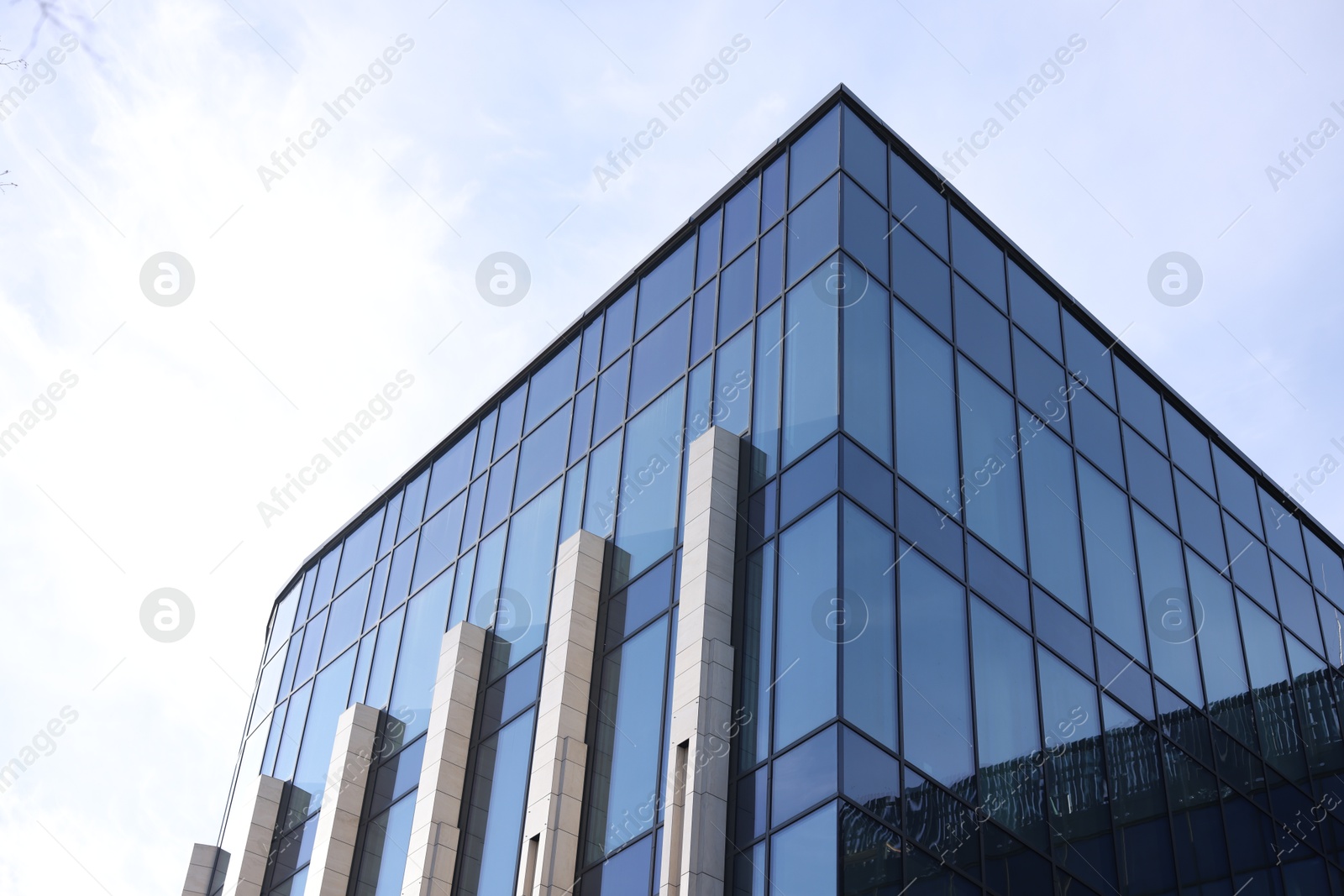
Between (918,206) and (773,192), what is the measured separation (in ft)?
9.45

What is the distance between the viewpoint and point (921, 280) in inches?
1051

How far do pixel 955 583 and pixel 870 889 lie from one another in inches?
239

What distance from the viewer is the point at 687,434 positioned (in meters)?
26.2

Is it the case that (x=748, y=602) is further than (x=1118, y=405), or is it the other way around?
(x=1118, y=405)

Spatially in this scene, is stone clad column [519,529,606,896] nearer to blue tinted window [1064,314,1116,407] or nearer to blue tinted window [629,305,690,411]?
blue tinted window [629,305,690,411]

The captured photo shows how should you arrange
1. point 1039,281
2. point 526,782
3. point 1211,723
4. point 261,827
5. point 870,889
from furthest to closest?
point 261,827 < point 1039,281 < point 1211,723 < point 526,782 < point 870,889

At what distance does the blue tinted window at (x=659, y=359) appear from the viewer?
2781cm

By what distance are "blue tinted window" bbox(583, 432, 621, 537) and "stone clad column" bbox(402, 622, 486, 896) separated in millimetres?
3542

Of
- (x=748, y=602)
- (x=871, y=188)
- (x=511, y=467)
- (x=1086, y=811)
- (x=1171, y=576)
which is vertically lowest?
(x=1086, y=811)

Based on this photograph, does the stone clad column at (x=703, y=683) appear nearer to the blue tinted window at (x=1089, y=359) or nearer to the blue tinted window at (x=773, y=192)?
the blue tinted window at (x=773, y=192)

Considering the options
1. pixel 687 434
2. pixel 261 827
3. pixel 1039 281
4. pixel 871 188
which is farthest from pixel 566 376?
pixel 261 827

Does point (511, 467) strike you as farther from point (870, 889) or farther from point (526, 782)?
point (870, 889)

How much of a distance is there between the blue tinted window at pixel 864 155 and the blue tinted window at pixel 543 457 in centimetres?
834

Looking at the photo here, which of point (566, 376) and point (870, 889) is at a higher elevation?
point (566, 376)
